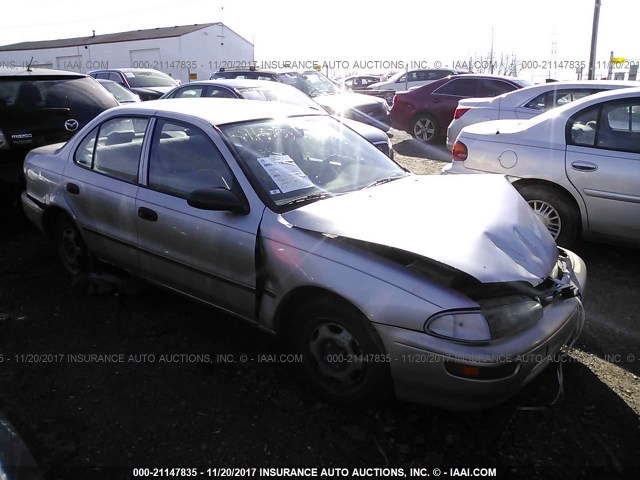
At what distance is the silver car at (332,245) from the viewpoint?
7.78 feet

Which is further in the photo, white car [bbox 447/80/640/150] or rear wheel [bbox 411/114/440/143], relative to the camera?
rear wheel [bbox 411/114/440/143]

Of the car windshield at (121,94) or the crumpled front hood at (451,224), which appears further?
the car windshield at (121,94)

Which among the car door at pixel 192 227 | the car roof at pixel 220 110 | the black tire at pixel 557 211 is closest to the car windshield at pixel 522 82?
the black tire at pixel 557 211

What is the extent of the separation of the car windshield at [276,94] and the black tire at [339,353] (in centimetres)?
603

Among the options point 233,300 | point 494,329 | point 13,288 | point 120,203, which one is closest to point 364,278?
point 494,329

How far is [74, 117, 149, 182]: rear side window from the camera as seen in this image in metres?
3.68

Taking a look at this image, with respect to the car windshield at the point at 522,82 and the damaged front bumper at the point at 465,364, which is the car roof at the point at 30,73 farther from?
the car windshield at the point at 522,82

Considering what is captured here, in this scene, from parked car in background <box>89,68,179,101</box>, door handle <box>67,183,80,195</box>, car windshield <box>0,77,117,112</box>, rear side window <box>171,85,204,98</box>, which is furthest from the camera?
parked car in background <box>89,68,179,101</box>

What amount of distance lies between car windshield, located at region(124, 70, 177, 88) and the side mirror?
1354 centimetres

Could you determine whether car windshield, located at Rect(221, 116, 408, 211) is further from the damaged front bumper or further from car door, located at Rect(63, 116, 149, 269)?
the damaged front bumper

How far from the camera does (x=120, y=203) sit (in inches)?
143

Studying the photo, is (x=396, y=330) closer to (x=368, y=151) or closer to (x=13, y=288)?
(x=368, y=151)

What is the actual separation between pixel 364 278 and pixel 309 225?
454mm

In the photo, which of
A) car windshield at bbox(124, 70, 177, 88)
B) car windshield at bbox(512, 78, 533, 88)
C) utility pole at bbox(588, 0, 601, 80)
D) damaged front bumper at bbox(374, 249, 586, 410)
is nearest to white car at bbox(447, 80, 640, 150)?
car windshield at bbox(512, 78, 533, 88)
